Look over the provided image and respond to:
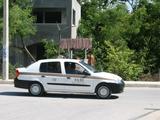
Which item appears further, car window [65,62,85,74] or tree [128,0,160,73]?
tree [128,0,160,73]

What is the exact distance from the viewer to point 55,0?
4994 centimetres

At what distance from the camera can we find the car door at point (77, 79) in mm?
21969

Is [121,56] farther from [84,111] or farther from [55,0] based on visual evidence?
[84,111]

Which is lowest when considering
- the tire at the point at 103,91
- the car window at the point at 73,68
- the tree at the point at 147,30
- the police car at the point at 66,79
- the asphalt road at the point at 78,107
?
A: the asphalt road at the point at 78,107

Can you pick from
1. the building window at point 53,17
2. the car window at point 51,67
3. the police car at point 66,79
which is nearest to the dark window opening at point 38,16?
the building window at point 53,17

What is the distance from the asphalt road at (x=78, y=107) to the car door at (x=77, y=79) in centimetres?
42

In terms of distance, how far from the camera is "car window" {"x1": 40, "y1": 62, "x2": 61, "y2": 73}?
22.3 meters

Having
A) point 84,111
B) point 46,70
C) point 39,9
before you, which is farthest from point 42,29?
point 84,111

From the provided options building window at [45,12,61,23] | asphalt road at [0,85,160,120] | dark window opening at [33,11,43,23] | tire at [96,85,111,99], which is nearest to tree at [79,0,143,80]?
building window at [45,12,61,23]

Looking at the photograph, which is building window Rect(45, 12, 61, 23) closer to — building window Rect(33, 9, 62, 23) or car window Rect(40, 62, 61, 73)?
building window Rect(33, 9, 62, 23)

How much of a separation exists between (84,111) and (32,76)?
553 cm

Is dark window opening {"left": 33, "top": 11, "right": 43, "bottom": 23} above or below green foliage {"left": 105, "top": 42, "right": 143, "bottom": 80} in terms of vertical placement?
above

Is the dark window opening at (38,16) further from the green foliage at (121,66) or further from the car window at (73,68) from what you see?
the car window at (73,68)

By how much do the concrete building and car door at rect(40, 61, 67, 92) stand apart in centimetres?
2717
